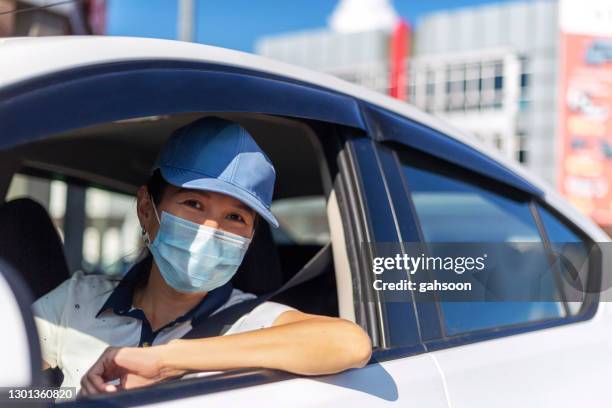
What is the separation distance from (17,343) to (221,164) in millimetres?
843

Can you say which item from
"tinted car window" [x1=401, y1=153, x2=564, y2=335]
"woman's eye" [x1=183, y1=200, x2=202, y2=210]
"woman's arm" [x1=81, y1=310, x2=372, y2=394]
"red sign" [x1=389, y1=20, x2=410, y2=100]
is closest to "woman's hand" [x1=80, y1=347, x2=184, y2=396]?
"woman's arm" [x1=81, y1=310, x2=372, y2=394]

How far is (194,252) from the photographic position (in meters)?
1.65

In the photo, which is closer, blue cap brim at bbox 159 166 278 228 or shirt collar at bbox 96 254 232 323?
blue cap brim at bbox 159 166 278 228

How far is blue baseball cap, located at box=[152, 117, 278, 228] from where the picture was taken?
1.67 metres

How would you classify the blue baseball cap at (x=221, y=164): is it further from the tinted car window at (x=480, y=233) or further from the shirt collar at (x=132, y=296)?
the tinted car window at (x=480, y=233)

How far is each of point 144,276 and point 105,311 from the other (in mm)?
131

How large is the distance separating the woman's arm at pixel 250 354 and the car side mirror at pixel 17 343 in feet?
1.44

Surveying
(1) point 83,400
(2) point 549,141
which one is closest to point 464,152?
(1) point 83,400

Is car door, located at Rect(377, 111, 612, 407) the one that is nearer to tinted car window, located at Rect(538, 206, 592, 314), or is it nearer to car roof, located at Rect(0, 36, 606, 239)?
tinted car window, located at Rect(538, 206, 592, 314)

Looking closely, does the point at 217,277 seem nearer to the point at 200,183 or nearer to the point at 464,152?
the point at 200,183

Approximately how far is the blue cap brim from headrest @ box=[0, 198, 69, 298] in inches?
20.0

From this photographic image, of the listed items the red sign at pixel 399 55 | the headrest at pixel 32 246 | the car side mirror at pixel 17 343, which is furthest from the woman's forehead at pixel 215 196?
the red sign at pixel 399 55

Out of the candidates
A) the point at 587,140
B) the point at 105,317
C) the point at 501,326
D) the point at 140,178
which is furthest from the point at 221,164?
the point at 587,140

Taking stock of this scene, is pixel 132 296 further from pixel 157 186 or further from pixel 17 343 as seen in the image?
pixel 17 343
